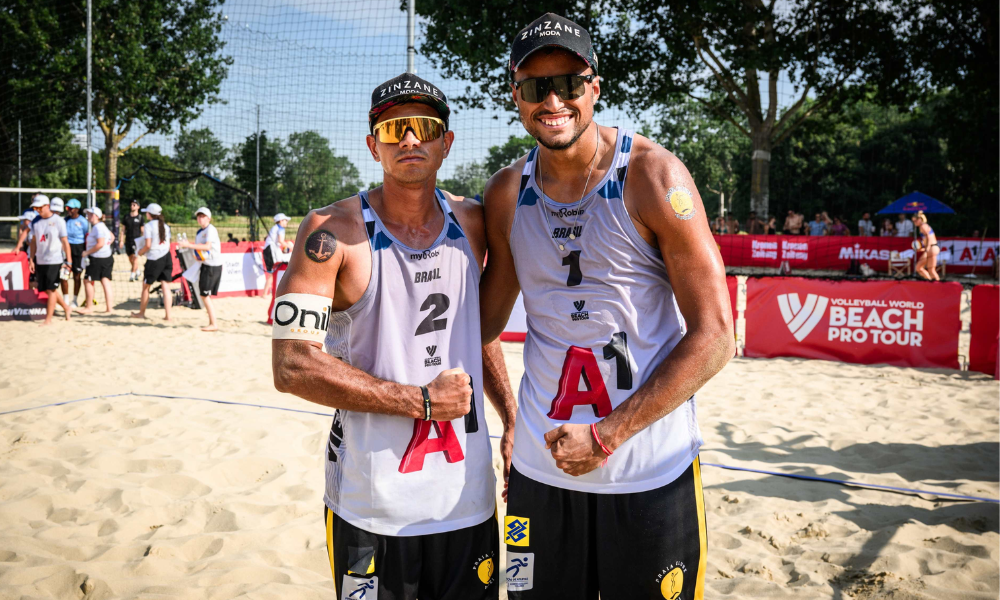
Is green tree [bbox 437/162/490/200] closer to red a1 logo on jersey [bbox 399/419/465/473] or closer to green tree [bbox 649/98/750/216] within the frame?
red a1 logo on jersey [bbox 399/419/465/473]

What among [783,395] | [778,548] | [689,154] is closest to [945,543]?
[778,548]

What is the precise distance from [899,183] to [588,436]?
131ft

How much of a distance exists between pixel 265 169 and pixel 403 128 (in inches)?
536

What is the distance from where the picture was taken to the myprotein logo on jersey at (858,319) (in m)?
8.19

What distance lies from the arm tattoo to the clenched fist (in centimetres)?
49

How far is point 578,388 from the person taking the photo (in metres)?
1.93

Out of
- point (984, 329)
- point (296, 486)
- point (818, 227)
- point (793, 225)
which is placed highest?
point (818, 227)

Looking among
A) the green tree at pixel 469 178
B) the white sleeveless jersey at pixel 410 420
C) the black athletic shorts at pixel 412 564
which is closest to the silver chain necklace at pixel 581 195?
the white sleeveless jersey at pixel 410 420

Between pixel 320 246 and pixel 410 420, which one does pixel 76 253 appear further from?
pixel 410 420

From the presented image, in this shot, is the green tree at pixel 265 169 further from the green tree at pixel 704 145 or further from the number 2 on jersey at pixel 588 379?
the green tree at pixel 704 145

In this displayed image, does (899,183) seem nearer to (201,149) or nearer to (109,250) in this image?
(201,149)

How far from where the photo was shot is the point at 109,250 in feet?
35.8

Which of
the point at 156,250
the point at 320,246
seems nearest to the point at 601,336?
the point at 320,246

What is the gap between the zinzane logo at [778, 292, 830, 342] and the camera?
850 cm
